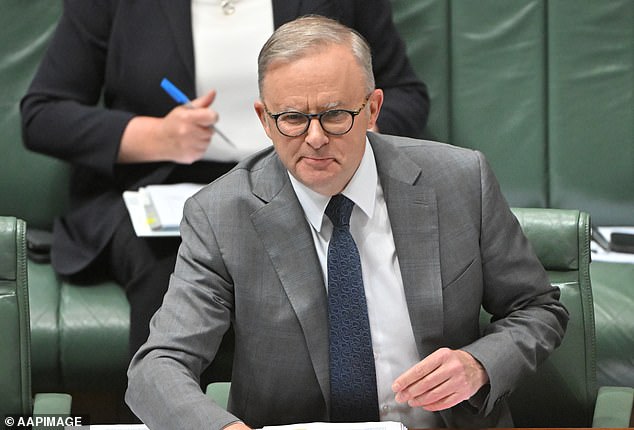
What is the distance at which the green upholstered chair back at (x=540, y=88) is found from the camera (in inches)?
134

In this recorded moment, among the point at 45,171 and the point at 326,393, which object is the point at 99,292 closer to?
the point at 45,171

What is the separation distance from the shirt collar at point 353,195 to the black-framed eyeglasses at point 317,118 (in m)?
0.13

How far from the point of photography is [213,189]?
2.03 metres

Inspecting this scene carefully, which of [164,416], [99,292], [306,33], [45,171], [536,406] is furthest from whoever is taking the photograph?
[45,171]

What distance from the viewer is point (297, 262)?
1.98 metres

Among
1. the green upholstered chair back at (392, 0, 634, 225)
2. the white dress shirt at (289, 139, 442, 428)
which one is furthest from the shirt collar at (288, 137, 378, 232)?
the green upholstered chair back at (392, 0, 634, 225)

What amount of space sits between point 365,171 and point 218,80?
1.10 metres

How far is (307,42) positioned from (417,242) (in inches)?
15.3

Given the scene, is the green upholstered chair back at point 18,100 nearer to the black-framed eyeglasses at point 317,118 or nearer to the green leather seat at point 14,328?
the green leather seat at point 14,328

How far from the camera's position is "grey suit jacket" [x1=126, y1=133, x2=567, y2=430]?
6.36 ft

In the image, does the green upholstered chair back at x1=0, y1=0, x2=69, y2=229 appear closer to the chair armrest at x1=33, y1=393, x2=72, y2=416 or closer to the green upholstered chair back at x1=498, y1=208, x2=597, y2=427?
the chair armrest at x1=33, y1=393, x2=72, y2=416

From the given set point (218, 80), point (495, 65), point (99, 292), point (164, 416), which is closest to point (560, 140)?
point (495, 65)

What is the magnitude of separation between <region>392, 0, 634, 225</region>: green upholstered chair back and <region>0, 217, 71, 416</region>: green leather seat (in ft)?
5.31

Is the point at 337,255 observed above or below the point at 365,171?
below
